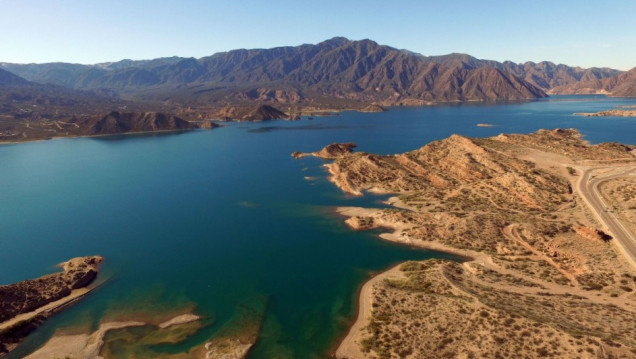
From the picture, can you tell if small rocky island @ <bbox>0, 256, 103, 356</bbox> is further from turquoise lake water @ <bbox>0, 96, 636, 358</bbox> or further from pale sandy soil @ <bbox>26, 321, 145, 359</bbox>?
pale sandy soil @ <bbox>26, 321, 145, 359</bbox>

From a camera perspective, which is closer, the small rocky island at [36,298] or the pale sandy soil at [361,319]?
the pale sandy soil at [361,319]

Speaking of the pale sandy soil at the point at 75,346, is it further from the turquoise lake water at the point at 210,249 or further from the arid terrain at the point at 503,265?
the arid terrain at the point at 503,265

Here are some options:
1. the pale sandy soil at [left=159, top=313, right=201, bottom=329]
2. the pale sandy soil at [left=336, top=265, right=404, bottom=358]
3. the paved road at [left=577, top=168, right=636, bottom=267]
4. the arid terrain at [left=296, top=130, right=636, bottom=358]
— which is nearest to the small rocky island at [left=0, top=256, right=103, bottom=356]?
the pale sandy soil at [left=159, top=313, right=201, bottom=329]

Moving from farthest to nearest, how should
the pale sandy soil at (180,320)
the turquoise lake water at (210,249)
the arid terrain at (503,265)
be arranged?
the turquoise lake water at (210,249), the pale sandy soil at (180,320), the arid terrain at (503,265)

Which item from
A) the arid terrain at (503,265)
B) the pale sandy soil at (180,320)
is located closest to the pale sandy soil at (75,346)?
the pale sandy soil at (180,320)

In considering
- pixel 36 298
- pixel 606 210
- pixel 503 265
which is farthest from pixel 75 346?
pixel 606 210

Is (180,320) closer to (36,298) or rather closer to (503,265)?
(36,298)
